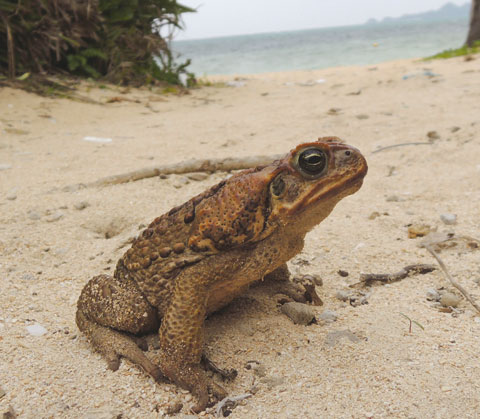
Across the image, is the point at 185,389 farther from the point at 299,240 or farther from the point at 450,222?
the point at 450,222

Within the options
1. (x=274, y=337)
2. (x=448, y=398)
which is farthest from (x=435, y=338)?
(x=274, y=337)

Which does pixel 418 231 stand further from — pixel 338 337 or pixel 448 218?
pixel 338 337

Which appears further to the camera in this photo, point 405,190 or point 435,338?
point 405,190

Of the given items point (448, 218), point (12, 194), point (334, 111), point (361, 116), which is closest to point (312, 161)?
point (448, 218)

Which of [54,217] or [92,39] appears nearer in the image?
[54,217]

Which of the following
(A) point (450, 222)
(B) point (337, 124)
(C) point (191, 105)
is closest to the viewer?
(A) point (450, 222)
